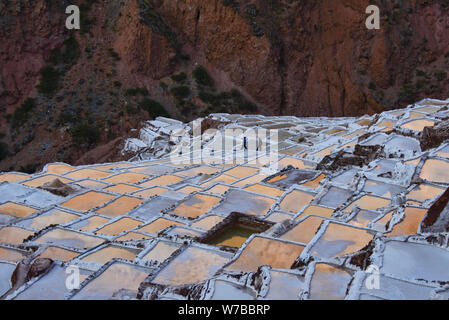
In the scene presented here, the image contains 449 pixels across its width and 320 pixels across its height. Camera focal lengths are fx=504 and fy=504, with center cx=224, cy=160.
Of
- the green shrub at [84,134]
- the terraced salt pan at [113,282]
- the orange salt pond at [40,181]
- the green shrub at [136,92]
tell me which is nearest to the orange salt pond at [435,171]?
the terraced salt pan at [113,282]

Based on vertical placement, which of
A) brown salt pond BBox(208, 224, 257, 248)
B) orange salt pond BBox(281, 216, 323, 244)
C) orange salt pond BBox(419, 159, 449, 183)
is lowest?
brown salt pond BBox(208, 224, 257, 248)

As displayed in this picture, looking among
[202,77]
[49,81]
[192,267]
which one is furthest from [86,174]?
[202,77]

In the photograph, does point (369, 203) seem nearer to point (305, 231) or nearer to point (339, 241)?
point (305, 231)

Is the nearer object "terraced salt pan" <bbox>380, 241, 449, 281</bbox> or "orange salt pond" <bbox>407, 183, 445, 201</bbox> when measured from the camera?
"terraced salt pan" <bbox>380, 241, 449, 281</bbox>

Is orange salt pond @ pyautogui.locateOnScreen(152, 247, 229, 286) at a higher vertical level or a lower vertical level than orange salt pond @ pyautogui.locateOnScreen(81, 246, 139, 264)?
higher

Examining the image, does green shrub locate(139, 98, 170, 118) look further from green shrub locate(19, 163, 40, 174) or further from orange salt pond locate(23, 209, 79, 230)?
orange salt pond locate(23, 209, 79, 230)

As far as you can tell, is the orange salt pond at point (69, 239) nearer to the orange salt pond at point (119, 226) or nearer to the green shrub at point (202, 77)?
the orange salt pond at point (119, 226)

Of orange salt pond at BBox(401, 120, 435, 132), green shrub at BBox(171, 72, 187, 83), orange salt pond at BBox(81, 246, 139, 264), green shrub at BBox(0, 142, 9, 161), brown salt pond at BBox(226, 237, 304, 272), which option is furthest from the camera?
green shrub at BBox(171, 72, 187, 83)

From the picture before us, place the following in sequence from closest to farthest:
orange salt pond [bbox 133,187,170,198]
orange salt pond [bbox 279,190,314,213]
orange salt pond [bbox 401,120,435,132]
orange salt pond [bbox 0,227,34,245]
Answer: orange salt pond [bbox 0,227,34,245] → orange salt pond [bbox 279,190,314,213] → orange salt pond [bbox 133,187,170,198] → orange salt pond [bbox 401,120,435,132]

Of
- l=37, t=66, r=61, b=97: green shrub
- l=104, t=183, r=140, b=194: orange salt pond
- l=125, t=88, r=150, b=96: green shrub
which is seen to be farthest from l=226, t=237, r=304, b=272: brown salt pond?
l=37, t=66, r=61, b=97: green shrub
